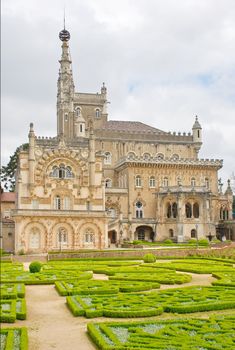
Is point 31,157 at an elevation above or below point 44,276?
above

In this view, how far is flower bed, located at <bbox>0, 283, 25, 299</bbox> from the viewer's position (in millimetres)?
22719

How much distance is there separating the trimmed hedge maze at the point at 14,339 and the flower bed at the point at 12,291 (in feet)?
22.4

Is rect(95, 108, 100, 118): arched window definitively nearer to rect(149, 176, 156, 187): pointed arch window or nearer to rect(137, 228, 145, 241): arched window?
rect(149, 176, 156, 187): pointed arch window

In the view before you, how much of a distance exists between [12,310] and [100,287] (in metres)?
6.44

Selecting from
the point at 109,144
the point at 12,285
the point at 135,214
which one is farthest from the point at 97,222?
the point at 12,285

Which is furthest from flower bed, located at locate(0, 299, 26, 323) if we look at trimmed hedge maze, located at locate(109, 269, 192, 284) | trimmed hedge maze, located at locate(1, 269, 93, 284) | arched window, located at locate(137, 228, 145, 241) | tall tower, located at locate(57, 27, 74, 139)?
tall tower, located at locate(57, 27, 74, 139)

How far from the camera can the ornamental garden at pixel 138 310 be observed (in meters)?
14.2

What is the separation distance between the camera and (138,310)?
18.7 metres

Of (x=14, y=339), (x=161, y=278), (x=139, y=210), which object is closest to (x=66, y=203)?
(x=139, y=210)

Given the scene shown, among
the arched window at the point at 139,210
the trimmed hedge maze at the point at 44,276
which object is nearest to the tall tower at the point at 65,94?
the arched window at the point at 139,210

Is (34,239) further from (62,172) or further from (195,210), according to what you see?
(195,210)

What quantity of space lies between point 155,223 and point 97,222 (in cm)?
1134

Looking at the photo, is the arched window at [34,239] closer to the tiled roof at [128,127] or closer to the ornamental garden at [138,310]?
the tiled roof at [128,127]

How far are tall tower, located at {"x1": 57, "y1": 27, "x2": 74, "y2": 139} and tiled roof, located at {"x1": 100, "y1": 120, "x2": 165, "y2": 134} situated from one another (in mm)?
5785
